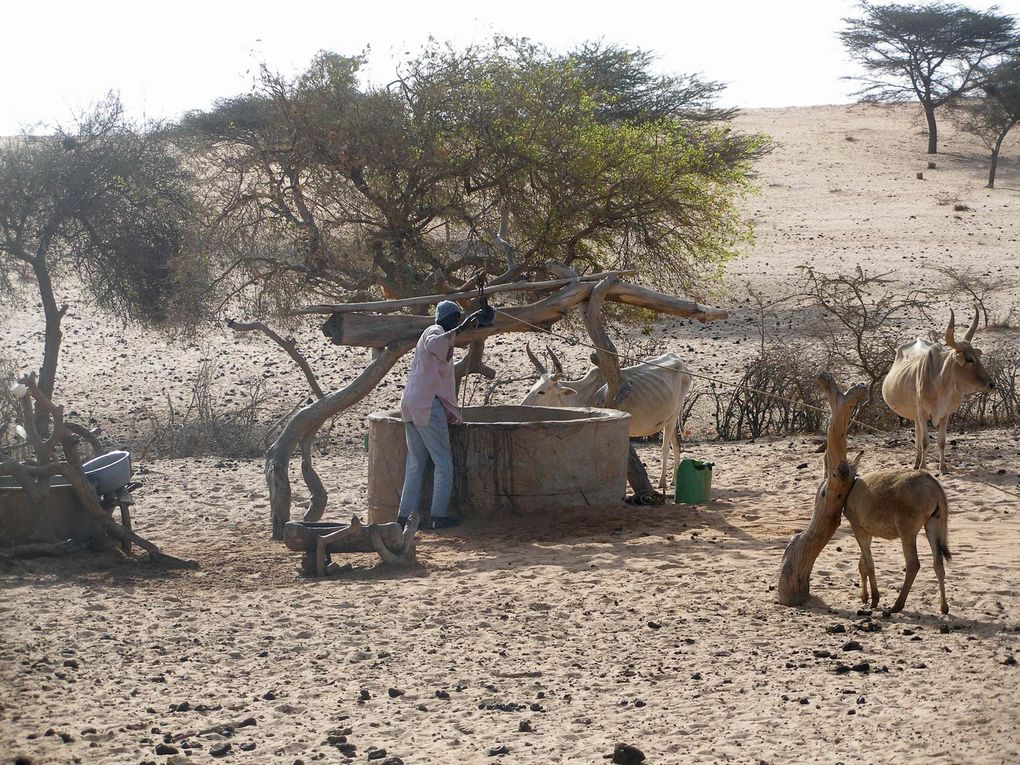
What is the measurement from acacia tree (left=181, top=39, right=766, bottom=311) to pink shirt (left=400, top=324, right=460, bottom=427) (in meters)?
3.34

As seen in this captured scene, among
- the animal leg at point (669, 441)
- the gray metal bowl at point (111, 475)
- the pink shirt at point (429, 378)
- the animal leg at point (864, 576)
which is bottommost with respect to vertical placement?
the animal leg at point (864, 576)

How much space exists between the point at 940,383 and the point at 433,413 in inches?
221

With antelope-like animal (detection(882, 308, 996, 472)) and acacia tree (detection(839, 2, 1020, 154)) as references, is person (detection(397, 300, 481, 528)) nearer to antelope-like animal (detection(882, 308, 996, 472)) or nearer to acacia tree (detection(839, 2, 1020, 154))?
antelope-like animal (detection(882, 308, 996, 472))

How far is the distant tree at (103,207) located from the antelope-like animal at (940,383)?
35.2 feet

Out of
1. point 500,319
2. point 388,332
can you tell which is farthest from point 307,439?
Answer: point 500,319

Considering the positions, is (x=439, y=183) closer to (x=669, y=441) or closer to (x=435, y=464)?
(x=669, y=441)

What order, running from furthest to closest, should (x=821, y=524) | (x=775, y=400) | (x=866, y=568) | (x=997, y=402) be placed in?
(x=997, y=402) < (x=775, y=400) < (x=821, y=524) < (x=866, y=568)

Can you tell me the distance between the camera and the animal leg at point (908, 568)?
6.69 meters

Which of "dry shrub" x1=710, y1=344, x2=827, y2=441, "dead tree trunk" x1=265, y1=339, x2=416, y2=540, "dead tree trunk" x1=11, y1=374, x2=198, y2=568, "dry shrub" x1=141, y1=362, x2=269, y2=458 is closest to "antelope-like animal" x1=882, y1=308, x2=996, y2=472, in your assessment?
"dry shrub" x1=710, y1=344, x2=827, y2=441

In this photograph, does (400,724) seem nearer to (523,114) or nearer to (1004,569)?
(1004,569)

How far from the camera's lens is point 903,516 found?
265 inches

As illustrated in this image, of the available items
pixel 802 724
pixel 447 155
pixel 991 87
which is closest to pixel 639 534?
pixel 802 724

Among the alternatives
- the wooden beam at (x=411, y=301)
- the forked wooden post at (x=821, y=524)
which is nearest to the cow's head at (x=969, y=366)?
the wooden beam at (x=411, y=301)

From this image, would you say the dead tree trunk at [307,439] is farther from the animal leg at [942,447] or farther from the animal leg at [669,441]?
the animal leg at [942,447]
